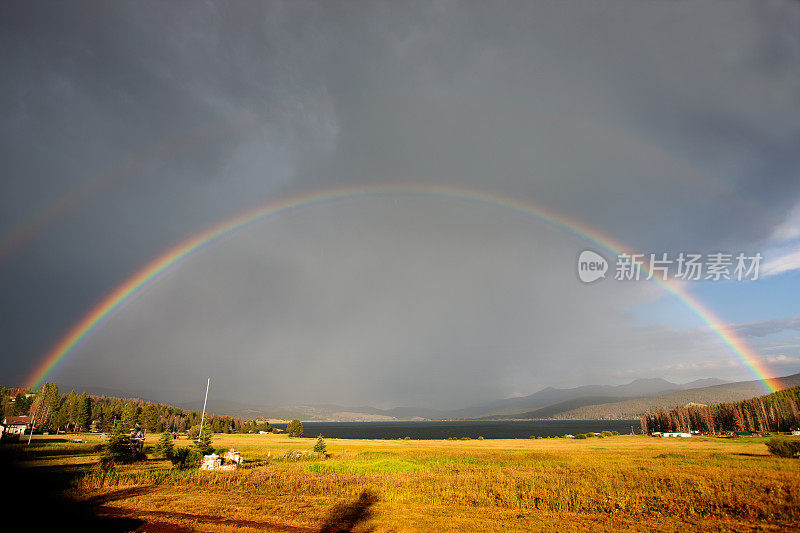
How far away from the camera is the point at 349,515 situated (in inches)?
737

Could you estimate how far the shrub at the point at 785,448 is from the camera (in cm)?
2378

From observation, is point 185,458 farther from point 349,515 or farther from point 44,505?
point 349,515

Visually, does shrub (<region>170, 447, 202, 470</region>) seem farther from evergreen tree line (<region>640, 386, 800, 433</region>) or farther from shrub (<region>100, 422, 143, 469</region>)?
evergreen tree line (<region>640, 386, 800, 433</region>)

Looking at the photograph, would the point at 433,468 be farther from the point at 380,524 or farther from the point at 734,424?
the point at 734,424

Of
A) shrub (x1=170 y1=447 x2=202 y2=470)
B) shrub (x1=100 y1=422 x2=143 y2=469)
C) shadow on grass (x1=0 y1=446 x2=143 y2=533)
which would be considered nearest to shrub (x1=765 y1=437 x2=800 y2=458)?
shadow on grass (x1=0 y1=446 x2=143 y2=533)

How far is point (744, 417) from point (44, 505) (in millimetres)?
151957

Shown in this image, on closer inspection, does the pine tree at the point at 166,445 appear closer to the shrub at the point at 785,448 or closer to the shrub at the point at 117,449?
the shrub at the point at 117,449

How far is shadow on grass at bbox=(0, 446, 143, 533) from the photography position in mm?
16344

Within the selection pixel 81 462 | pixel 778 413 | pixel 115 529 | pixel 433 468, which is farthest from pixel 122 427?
pixel 778 413

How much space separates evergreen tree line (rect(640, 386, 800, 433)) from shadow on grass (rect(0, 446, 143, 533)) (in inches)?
5553

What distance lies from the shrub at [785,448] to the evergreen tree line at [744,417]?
107353 millimetres

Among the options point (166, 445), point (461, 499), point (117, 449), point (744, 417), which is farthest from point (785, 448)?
point (744, 417)

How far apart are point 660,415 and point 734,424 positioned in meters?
23.3

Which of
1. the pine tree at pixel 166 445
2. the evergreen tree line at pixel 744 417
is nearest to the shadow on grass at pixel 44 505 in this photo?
the pine tree at pixel 166 445
